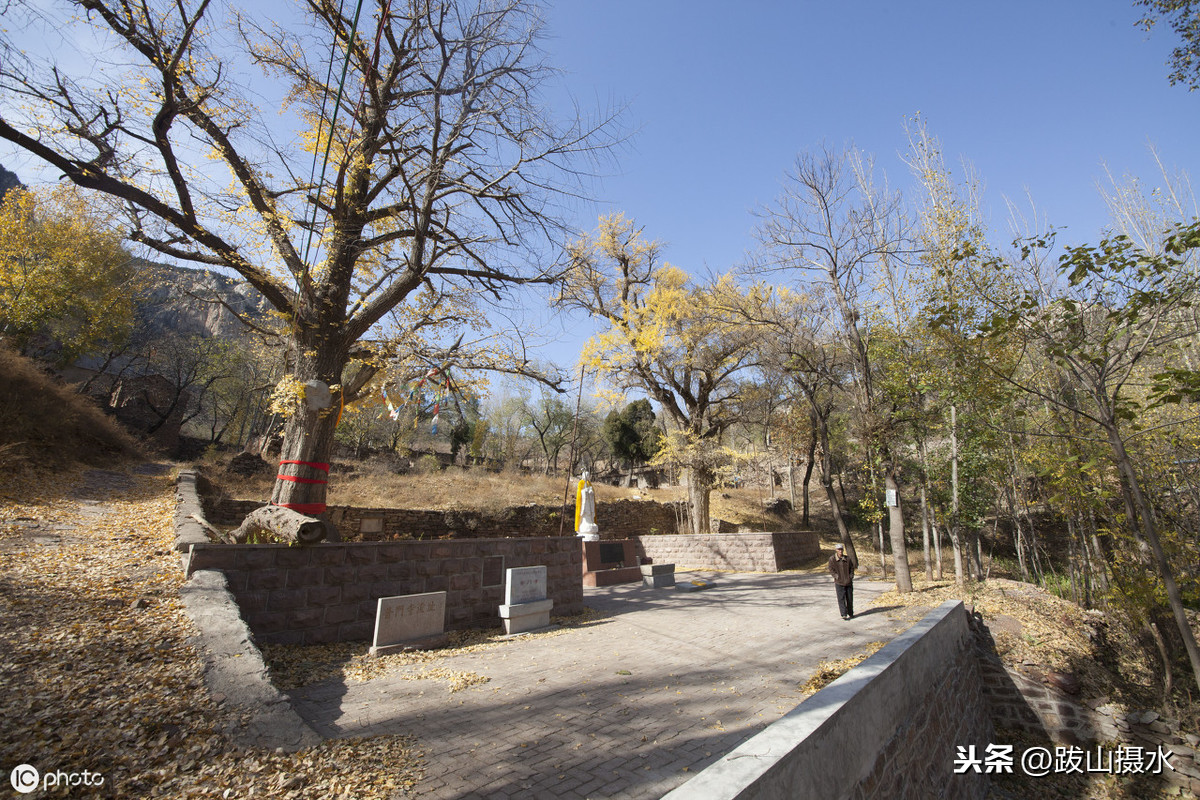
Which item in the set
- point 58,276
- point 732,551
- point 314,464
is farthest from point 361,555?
point 58,276

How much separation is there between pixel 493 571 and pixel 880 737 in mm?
6061

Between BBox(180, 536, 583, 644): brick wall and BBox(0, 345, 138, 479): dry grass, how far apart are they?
7.01 m

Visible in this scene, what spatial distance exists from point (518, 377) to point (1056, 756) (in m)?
9.41

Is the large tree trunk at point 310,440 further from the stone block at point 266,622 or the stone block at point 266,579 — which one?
the stone block at point 266,622

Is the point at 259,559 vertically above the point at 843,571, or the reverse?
the point at 259,559

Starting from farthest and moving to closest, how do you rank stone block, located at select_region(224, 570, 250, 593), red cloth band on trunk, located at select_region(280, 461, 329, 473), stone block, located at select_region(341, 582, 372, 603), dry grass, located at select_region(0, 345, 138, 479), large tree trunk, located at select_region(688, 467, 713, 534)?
large tree trunk, located at select_region(688, 467, 713, 534) < dry grass, located at select_region(0, 345, 138, 479) < red cloth band on trunk, located at select_region(280, 461, 329, 473) < stone block, located at select_region(341, 582, 372, 603) < stone block, located at select_region(224, 570, 250, 593)

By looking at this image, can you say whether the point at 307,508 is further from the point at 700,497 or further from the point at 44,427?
the point at 700,497

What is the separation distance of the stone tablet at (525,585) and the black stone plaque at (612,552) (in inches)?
245

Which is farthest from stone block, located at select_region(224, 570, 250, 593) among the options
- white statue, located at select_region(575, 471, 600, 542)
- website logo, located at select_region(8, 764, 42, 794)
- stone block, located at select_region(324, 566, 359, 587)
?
white statue, located at select_region(575, 471, 600, 542)

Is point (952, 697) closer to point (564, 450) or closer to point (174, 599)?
point (174, 599)

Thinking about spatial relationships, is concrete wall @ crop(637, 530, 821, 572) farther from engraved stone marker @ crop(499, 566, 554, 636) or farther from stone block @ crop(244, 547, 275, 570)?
stone block @ crop(244, 547, 275, 570)

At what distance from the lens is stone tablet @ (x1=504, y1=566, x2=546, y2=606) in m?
7.98

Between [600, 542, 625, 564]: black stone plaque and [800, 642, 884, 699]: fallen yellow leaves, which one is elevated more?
[600, 542, 625, 564]: black stone plaque

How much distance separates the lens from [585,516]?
50.6 ft
